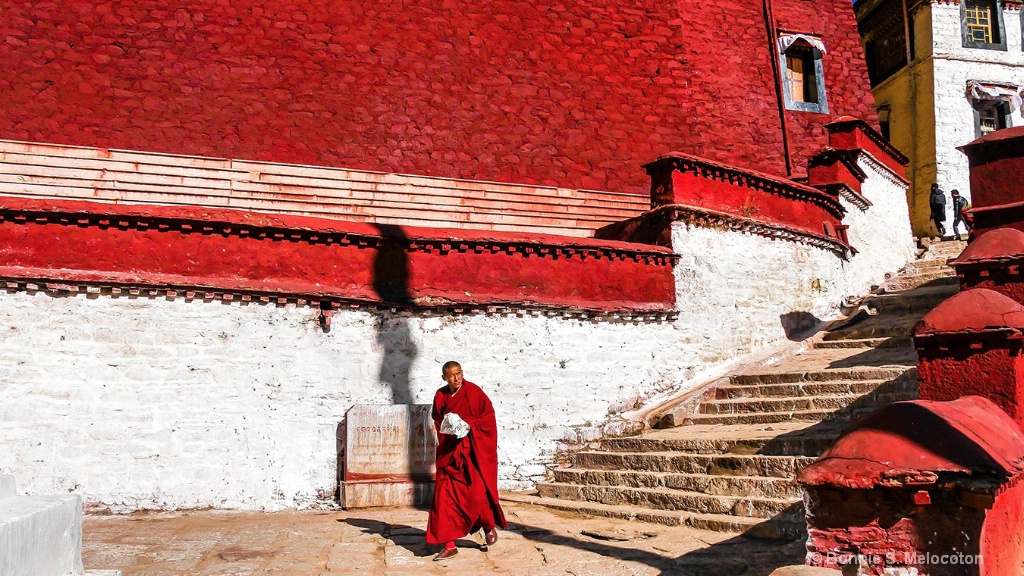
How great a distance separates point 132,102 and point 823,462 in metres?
11.1

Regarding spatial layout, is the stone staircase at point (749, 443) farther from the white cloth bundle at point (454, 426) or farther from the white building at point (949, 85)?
the white building at point (949, 85)

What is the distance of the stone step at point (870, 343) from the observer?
9711 millimetres

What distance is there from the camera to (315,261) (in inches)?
356

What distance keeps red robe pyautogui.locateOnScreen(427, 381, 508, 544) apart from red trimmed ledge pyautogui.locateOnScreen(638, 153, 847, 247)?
4.88m

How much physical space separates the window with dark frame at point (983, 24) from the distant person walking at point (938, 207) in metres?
5.58

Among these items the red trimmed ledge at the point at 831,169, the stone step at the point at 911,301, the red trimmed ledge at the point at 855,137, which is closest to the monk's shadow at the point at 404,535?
the stone step at the point at 911,301

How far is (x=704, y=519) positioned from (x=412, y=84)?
9.04 m

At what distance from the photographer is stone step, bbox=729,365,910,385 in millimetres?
8266

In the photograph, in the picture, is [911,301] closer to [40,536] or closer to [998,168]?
[998,168]

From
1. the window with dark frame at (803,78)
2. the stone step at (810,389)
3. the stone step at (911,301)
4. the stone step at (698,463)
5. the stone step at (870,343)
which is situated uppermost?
the window with dark frame at (803,78)

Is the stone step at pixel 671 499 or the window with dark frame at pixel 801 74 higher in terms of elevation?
the window with dark frame at pixel 801 74

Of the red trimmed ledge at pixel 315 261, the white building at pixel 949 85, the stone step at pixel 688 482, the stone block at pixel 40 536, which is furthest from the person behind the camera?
the white building at pixel 949 85

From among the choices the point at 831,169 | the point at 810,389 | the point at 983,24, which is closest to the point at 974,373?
the point at 810,389

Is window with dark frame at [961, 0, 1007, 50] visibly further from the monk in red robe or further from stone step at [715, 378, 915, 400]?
the monk in red robe
